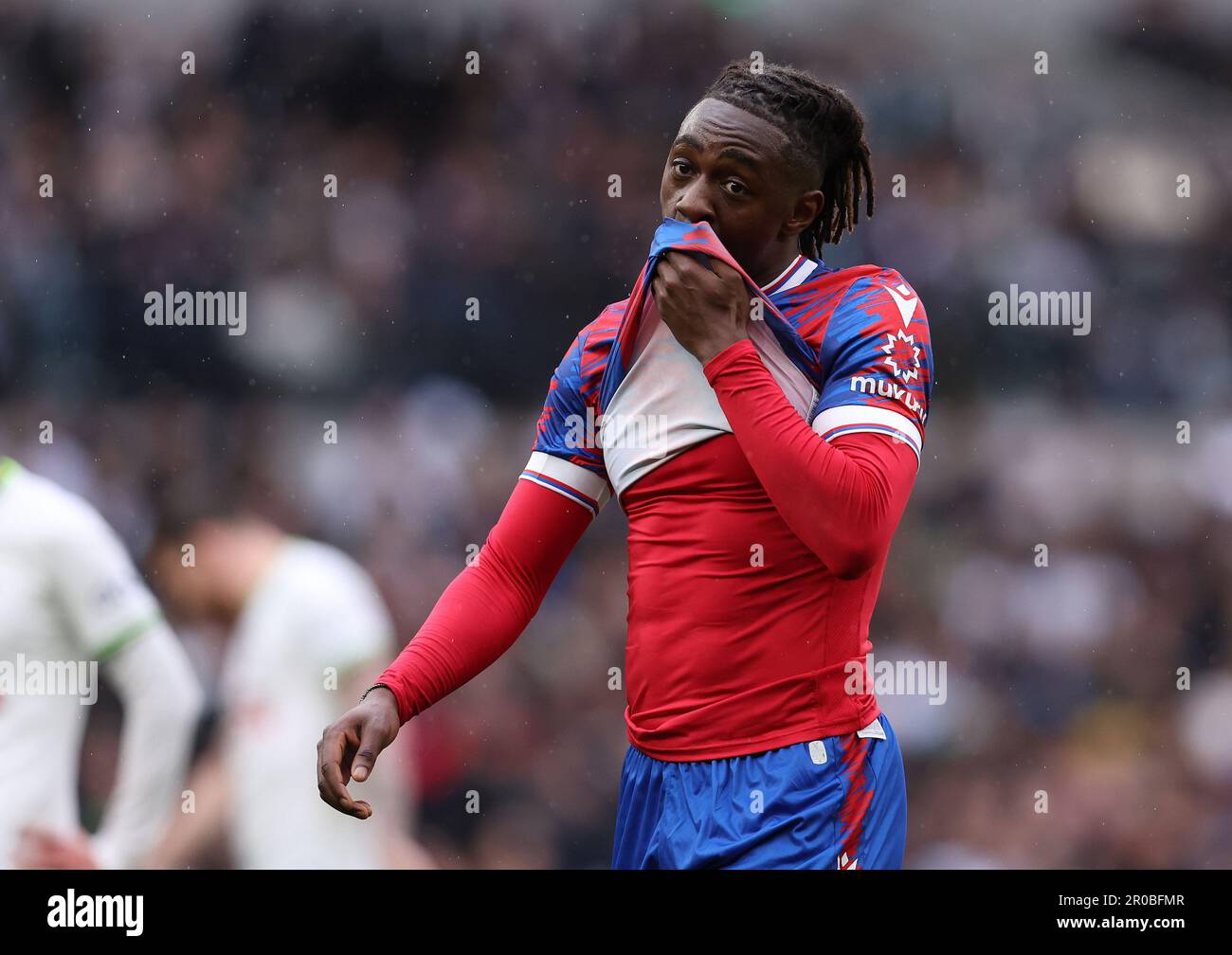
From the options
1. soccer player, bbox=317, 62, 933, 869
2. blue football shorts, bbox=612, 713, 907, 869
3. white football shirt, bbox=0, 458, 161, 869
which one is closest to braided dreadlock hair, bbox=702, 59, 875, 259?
soccer player, bbox=317, 62, 933, 869

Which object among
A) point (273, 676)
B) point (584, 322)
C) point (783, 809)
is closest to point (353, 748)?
point (783, 809)

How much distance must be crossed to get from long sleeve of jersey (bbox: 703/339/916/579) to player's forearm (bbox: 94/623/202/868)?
2588 millimetres

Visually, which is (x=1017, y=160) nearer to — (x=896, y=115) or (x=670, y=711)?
(x=896, y=115)

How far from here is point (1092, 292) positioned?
5.90 m

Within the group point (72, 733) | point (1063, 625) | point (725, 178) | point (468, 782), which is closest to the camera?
point (725, 178)

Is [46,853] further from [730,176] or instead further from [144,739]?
[730,176]

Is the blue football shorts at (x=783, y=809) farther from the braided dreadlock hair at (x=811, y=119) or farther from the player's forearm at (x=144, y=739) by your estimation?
the player's forearm at (x=144, y=739)

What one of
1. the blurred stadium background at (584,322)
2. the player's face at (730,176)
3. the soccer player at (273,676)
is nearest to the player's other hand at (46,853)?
the soccer player at (273,676)

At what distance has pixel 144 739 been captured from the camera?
4004 mm

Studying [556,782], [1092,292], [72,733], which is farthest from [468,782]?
[1092,292]

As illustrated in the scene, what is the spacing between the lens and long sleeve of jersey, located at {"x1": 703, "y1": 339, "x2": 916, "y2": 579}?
1877mm

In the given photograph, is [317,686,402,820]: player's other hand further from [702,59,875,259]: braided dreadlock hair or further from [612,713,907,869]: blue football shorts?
[702,59,875,259]: braided dreadlock hair

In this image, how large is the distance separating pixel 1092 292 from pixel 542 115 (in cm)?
234

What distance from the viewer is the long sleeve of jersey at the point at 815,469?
188 cm
